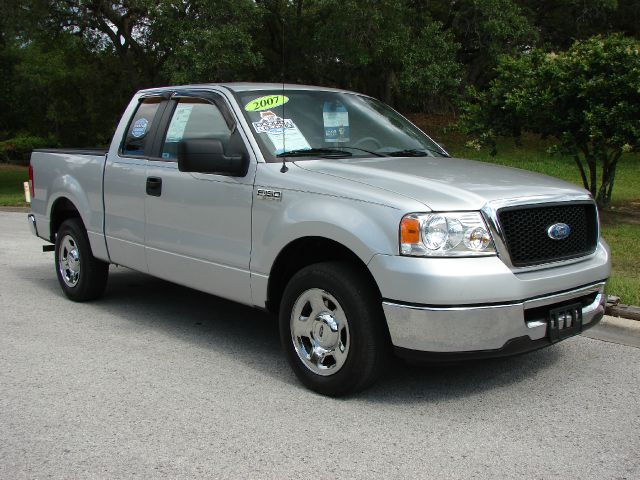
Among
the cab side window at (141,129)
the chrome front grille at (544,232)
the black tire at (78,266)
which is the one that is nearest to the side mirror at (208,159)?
the cab side window at (141,129)

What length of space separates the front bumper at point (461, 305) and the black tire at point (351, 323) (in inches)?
5.7

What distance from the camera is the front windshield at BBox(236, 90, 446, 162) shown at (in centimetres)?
496

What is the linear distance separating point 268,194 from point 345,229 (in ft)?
2.45

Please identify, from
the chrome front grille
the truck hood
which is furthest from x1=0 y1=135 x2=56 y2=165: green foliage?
the chrome front grille

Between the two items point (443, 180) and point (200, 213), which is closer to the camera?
point (443, 180)

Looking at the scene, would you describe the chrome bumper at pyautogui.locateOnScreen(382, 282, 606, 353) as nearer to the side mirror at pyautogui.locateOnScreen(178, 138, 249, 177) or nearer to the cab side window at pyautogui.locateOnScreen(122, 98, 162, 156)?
the side mirror at pyautogui.locateOnScreen(178, 138, 249, 177)

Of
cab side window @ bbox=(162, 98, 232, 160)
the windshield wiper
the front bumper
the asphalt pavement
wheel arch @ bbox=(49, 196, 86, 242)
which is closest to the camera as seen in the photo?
the asphalt pavement

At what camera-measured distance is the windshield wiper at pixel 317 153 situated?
4.88 m

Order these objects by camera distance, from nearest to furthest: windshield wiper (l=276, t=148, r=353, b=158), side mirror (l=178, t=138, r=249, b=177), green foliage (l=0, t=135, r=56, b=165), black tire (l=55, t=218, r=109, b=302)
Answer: side mirror (l=178, t=138, r=249, b=177), windshield wiper (l=276, t=148, r=353, b=158), black tire (l=55, t=218, r=109, b=302), green foliage (l=0, t=135, r=56, b=165)

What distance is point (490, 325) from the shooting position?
12.8ft

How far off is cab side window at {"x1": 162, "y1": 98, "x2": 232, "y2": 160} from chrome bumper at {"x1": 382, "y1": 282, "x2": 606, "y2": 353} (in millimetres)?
1971

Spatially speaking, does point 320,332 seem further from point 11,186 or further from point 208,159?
point 11,186

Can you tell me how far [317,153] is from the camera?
4.95m

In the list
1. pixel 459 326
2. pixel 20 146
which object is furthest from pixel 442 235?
pixel 20 146
